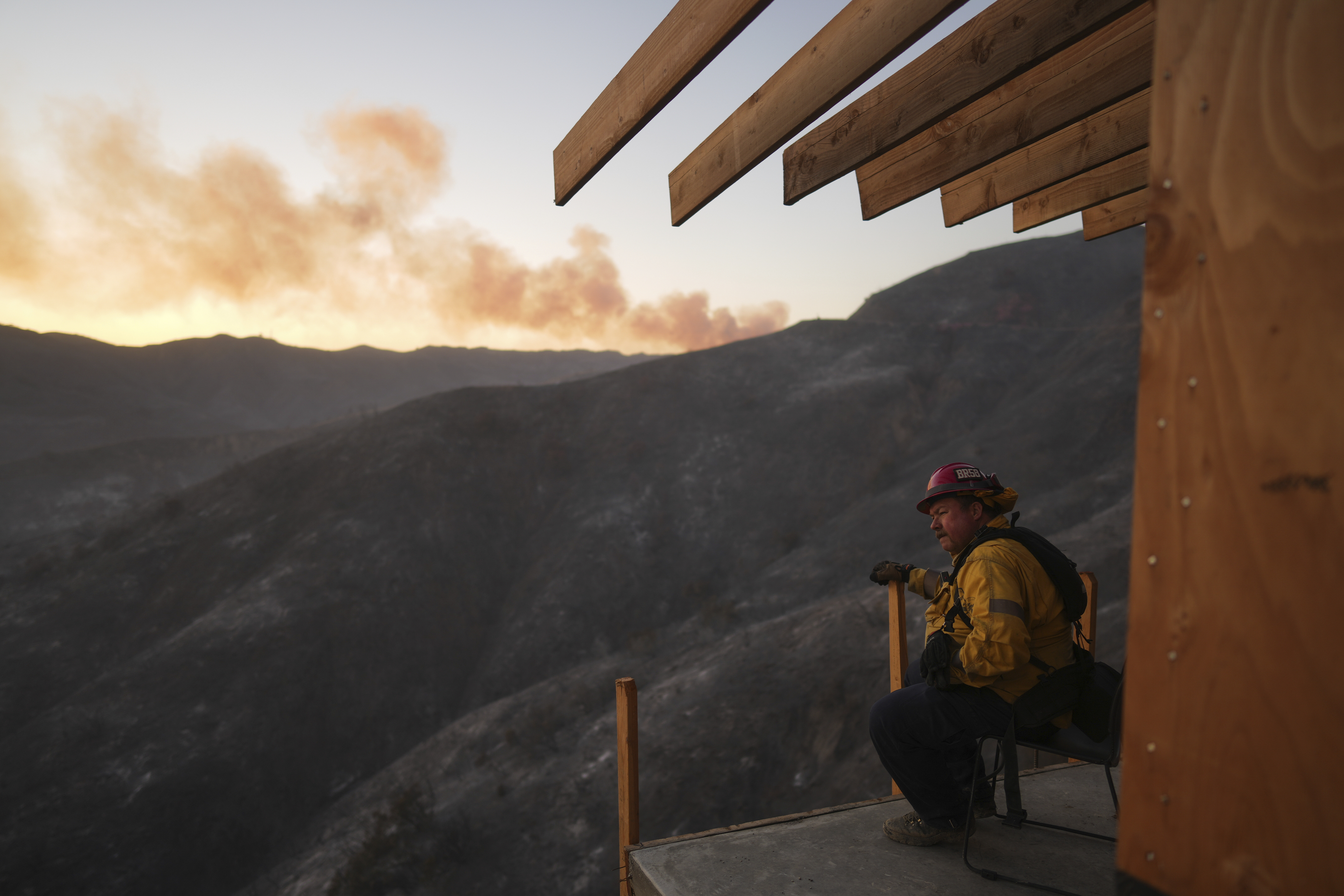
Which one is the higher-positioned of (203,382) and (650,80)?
(203,382)

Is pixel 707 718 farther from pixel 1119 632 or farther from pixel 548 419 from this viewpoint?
pixel 548 419

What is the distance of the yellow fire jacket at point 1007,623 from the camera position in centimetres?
277

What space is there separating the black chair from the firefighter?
44mm

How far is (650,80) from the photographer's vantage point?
9.14 ft

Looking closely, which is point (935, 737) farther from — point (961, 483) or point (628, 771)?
point (628, 771)

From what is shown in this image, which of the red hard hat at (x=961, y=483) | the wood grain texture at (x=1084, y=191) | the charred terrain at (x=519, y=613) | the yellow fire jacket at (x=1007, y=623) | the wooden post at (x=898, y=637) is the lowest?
the charred terrain at (x=519, y=613)

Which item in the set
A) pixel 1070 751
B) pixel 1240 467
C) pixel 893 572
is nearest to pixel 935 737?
pixel 1070 751

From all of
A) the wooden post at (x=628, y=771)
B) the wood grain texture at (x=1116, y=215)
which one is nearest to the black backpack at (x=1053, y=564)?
the wooden post at (x=628, y=771)

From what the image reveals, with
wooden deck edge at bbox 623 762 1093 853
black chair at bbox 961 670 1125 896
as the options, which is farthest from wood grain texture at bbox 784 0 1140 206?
wooden deck edge at bbox 623 762 1093 853

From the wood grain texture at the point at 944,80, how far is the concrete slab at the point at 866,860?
3.37m

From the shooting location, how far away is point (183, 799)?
15734 millimetres

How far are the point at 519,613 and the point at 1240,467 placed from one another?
23.8m

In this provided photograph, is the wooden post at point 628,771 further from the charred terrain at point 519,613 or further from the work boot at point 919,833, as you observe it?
the charred terrain at point 519,613

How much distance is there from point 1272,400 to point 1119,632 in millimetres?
12400
